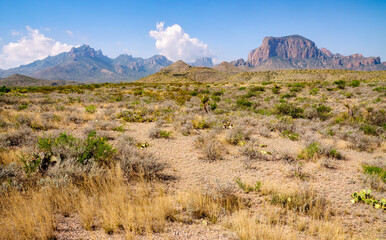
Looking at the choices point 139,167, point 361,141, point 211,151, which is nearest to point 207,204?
point 139,167

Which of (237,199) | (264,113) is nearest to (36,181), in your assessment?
(237,199)

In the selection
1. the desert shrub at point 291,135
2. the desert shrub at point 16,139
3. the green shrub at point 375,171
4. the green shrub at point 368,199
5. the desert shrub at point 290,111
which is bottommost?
the green shrub at point 368,199

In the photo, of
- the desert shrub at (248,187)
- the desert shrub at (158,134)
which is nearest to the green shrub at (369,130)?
the desert shrub at (248,187)

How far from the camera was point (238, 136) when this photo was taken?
708 cm

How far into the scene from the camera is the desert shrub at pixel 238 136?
6.91 meters

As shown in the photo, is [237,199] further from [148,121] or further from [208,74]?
[208,74]

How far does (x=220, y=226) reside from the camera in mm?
3062

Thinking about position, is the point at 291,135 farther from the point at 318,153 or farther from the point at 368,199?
the point at 368,199

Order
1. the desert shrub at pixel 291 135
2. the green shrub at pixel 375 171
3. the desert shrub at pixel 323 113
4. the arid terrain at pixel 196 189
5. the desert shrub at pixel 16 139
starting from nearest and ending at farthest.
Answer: the arid terrain at pixel 196 189 → the green shrub at pixel 375 171 → the desert shrub at pixel 16 139 → the desert shrub at pixel 291 135 → the desert shrub at pixel 323 113

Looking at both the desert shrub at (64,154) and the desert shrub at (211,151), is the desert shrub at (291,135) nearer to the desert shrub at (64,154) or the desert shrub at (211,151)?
the desert shrub at (211,151)

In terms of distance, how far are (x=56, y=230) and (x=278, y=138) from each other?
7.82 meters

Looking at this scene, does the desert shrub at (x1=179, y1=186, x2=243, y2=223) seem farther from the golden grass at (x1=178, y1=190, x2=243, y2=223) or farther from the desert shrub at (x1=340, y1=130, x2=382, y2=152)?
the desert shrub at (x1=340, y1=130, x2=382, y2=152)

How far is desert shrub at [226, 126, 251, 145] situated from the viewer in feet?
22.7

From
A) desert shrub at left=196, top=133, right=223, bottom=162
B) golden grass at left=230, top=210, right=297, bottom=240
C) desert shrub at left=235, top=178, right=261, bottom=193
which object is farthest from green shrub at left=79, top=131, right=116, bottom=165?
golden grass at left=230, top=210, right=297, bottom=240
